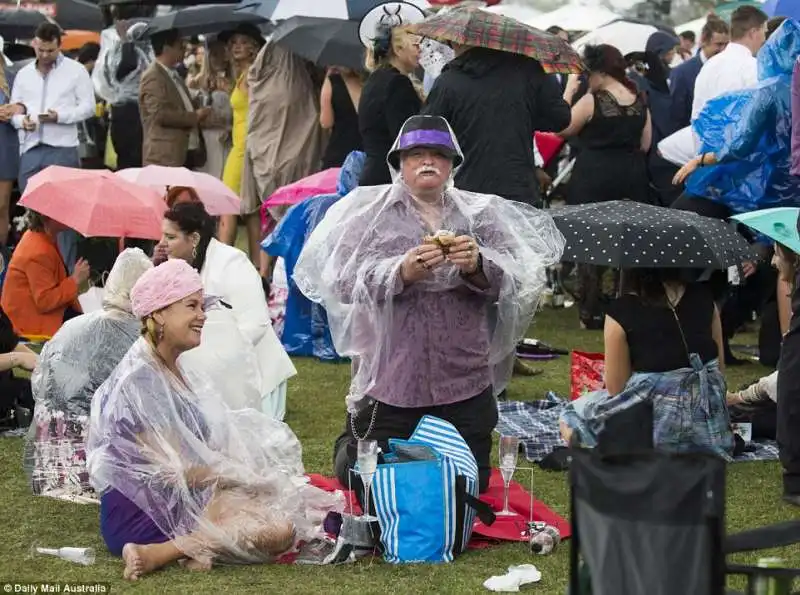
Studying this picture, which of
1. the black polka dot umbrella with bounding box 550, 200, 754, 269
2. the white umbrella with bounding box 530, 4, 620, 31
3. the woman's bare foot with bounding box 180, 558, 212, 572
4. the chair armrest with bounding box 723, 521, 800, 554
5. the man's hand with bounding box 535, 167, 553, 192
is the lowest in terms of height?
the white umbrella with bounding box 530, 4, 620, 31

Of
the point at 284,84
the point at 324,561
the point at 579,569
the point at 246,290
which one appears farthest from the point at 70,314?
the point at 579,569

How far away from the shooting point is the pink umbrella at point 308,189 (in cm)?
950

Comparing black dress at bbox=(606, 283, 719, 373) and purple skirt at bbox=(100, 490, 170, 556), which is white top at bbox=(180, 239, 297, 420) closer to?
purple skirt at bbox=(100, 490, 170, 556)

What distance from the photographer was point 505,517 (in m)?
5.61

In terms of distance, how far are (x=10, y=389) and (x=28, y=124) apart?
4648 mm

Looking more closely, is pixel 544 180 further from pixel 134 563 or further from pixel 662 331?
pixel 134 563

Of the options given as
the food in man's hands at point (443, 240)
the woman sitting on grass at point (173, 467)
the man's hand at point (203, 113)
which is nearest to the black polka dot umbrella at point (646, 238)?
the food in man's hands at point (443, 240)

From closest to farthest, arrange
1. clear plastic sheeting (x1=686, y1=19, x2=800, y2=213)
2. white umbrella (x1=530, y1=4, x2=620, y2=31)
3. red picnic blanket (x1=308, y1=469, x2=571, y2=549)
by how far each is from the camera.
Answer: red picnic blanket (x1=308, y1=469, x2=571, y2=549) → clear plastic sheeting (x1=686, y1=19, x2=800, y2=213) → white umbrella (x1=530, y1=4, x2=620, y2=31)

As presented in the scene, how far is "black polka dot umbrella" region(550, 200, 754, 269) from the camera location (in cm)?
632

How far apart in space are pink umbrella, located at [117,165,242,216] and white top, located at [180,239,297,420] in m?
2.32

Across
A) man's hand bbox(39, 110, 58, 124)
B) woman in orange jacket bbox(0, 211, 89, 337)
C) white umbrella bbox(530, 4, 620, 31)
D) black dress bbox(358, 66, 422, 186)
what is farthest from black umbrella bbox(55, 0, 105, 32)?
black dress bbox(358, 66, 422, 186)

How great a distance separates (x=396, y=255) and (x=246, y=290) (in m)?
1.33

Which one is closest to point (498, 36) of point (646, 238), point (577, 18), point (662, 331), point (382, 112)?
point (382, 112)

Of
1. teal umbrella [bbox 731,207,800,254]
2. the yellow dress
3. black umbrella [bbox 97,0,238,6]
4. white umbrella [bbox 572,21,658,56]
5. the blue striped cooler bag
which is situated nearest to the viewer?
the blue striped cooler bag
